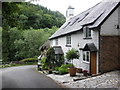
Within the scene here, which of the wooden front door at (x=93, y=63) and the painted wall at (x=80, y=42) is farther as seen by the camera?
the wooden front door at (x=93, y=63)

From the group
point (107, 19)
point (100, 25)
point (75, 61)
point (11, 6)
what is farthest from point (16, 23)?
point (75, 61)

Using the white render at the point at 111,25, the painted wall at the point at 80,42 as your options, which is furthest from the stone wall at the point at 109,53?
the painted wall at the point at 80,42

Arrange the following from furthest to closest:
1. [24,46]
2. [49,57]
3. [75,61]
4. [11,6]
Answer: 1. [24,46]
2. [49,57]
3. [75,61]
4. [11,6]

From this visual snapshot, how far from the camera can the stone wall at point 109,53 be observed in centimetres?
1405

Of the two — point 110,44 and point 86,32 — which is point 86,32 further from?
point 110,44

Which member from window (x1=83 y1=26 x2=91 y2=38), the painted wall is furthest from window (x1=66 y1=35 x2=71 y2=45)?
window (x1=83 y1=26 x2=91 y2=38)

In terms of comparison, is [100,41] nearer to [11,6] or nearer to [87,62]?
[87,62]

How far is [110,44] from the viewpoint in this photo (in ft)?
46.9

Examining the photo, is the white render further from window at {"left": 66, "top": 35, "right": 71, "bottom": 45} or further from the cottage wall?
window at {"left": 66, "top": 35, "right": 71, "bottom": 45}

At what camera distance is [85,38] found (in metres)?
16.6

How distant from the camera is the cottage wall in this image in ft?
46.1

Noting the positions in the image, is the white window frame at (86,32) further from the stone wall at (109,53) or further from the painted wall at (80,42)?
the stone wall at (109,53)

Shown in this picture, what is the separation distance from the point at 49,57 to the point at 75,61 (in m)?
4.94

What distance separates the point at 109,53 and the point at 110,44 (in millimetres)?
898
